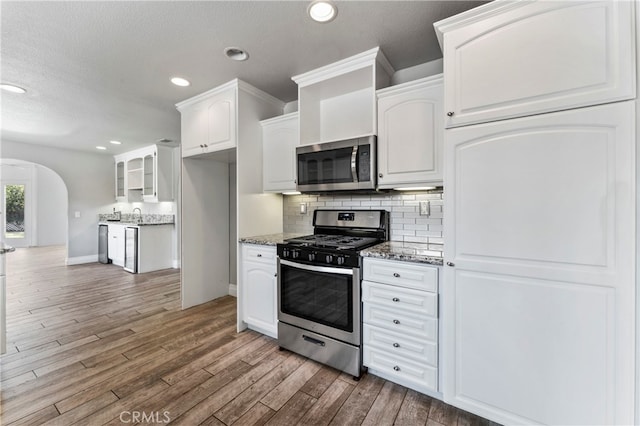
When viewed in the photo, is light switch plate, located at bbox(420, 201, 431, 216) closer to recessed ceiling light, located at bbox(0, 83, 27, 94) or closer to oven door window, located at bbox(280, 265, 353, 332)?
oven door window, located at bbox(280, 265, 353, 332)

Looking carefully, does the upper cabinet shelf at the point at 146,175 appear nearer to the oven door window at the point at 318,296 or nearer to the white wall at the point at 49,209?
the white wall at the point at 49,209

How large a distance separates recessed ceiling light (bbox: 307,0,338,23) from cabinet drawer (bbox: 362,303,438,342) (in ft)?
6.32

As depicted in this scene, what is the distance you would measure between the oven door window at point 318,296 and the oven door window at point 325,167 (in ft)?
2.61

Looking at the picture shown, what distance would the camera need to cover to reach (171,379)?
1.89 meters

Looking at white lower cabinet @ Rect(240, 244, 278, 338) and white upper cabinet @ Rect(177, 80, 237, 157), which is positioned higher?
white upper cabinet @ Rect(177, 80, 237, 157)

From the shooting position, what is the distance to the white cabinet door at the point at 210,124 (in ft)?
8.72

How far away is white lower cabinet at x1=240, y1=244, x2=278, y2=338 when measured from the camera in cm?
242

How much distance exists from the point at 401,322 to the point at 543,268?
845 mm

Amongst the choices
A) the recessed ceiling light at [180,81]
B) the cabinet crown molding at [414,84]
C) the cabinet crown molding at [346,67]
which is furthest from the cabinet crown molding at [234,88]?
the cabinet crown molding at [414,84]

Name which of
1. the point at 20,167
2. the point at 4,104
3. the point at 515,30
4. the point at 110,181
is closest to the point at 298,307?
the point at 515,30

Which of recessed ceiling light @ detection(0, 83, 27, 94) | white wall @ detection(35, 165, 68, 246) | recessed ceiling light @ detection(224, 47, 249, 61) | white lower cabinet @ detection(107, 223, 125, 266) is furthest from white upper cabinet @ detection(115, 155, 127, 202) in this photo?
recessed ceiling light @ detection(224, 47, 249, 61)

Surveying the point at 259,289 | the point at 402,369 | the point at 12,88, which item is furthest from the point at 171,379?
the point at 12,88

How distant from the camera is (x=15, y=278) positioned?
445 centimetres

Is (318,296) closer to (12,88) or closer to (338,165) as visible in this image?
(338,165)
